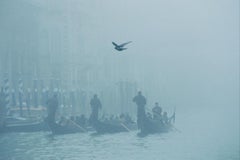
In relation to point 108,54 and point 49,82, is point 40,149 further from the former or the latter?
point 108,54

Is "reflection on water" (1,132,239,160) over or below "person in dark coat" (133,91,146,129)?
below

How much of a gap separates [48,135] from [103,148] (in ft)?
14.2

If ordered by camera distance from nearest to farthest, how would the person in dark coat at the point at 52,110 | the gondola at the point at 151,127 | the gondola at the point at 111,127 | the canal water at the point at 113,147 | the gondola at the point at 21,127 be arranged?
the canal water at the point at 113,147 → the person in dark coat at the point at 52,110 → the gondola at the point at 21,127 → the gondola at the point at 151,127 → the gondola at the point at 111,127

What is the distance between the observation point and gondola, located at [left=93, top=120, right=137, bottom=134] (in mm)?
18875

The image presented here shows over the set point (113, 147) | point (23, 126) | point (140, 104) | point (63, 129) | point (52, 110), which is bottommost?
point (113, 147)

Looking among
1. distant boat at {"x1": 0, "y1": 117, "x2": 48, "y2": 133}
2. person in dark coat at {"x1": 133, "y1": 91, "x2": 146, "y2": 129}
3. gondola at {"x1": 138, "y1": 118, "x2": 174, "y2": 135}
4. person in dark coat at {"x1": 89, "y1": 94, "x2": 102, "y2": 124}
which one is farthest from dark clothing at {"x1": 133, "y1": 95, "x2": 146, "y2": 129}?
distant boat at {"x1": 0, "y1": 117, "x2": 48, "y2": 133}

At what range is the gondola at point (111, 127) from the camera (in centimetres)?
1888

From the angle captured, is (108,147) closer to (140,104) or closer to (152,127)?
(140,104)

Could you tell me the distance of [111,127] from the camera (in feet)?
62.8

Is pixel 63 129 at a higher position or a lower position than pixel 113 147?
higher

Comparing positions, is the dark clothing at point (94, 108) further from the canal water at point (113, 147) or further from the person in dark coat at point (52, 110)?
the person in dark coat at point (52, 110)

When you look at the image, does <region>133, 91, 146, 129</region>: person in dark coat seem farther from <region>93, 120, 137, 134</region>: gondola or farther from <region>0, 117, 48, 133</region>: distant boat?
<region>0, 117, 48, 133</region>: distant boat

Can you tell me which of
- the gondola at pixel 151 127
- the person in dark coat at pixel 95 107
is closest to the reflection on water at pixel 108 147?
the gondola at pixel 151 127

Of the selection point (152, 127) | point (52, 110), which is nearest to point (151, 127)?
point (152, 127)
